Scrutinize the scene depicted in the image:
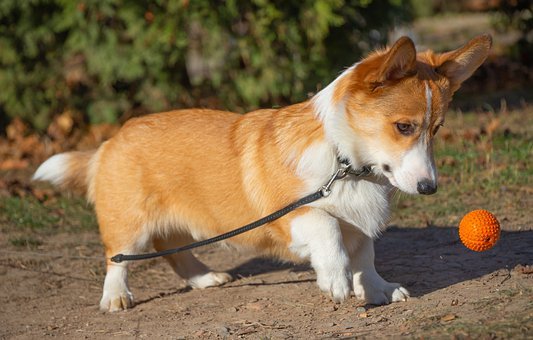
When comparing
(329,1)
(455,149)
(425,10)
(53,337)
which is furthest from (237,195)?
(425,10)

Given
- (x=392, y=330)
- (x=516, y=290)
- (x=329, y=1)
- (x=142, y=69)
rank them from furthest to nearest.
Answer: (x=142, y=69)
(x=329, y=1)
(x=516, y=290)
(x=392, y=330)

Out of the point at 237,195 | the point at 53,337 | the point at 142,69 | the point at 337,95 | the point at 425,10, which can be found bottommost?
the point at 53,337

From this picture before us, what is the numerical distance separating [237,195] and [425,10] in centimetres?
1303

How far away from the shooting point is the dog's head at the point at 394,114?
3766mm

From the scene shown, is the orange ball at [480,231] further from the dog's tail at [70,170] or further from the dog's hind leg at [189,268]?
the dog's tail at [70,170]

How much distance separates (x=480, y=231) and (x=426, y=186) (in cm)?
67

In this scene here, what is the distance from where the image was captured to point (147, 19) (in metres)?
8.38

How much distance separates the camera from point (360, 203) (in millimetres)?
4133

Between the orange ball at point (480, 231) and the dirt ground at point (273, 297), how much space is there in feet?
0.74

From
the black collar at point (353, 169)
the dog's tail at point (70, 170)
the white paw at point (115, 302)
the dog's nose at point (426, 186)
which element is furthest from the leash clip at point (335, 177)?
the dog's tail at point (70, 170)

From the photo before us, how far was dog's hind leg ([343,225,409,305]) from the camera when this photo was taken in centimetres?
434

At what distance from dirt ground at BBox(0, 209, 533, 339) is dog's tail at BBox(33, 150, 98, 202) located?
2.11 feet

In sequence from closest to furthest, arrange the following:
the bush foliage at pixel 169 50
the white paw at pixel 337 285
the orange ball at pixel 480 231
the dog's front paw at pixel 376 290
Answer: the white paw at pixel 337 285 → the orange ball at pixel 480 231 → the dog's front paw at pixel 376 290 → the bush foliage at pixel 169 50

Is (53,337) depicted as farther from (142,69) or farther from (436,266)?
(142,69)
